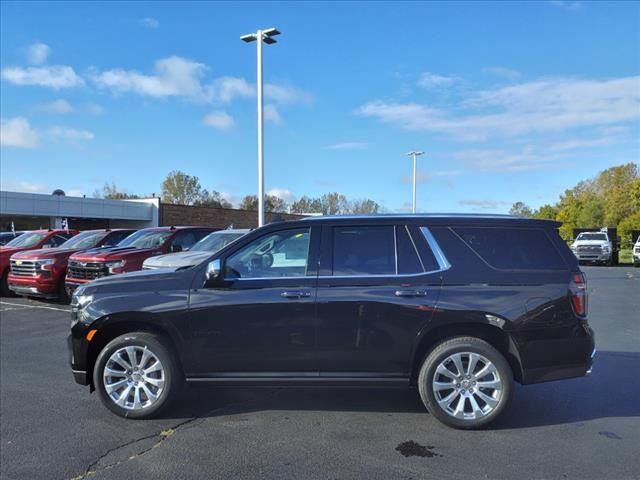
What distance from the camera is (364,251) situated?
15.7ft

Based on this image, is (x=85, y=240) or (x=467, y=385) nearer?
(x=467, y=385)

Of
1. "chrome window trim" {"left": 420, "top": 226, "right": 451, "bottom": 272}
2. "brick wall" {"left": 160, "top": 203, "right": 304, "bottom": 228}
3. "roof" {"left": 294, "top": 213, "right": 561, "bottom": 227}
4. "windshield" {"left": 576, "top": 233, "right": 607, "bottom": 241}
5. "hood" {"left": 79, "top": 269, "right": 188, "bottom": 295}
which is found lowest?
"hood" {"left": 79, "top": 269, "right": 188, "bottom": 295}

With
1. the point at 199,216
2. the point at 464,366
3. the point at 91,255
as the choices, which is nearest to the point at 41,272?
the point at 91,255

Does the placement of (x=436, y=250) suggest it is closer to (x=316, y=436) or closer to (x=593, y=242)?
(x=316, y=436)

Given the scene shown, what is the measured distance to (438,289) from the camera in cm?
458

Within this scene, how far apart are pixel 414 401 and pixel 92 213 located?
41147 millimetres

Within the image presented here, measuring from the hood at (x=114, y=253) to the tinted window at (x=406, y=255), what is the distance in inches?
314

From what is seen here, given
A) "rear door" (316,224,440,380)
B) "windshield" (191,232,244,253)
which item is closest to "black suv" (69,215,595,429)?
"rear door" (316,224,440,380)

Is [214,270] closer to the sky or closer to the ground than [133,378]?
closer to the sky

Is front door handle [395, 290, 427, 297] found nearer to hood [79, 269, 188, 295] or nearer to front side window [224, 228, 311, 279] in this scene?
front side window [224, 228, 311, 279]

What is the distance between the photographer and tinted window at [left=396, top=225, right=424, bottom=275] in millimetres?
4672

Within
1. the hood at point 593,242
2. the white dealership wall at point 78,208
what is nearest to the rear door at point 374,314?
the hood at point 593,242

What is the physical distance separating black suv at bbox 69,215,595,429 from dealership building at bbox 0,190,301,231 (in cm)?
3706

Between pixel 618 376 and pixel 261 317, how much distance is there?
4.38 meters
